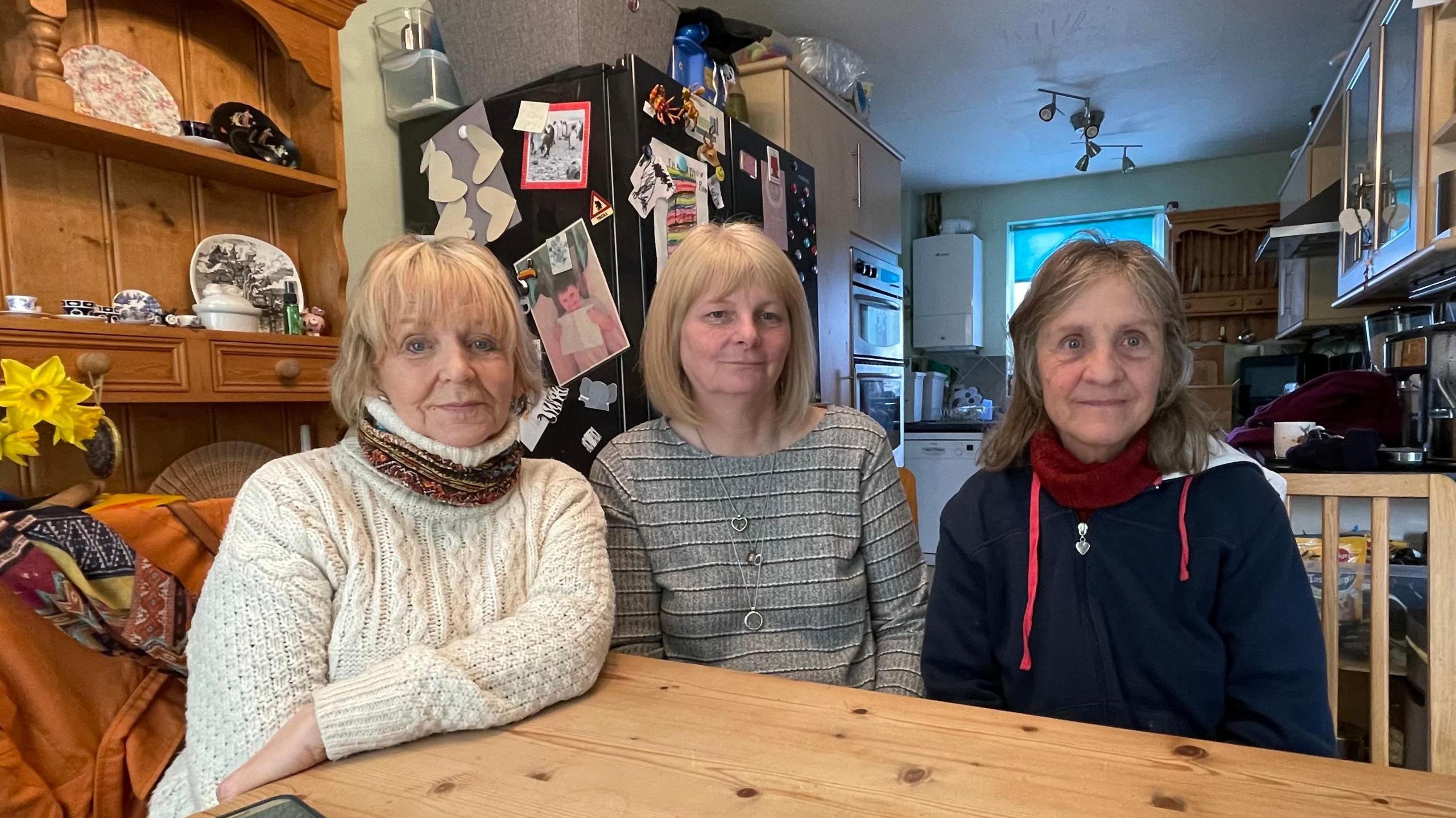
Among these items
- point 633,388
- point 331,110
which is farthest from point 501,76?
point 633,388

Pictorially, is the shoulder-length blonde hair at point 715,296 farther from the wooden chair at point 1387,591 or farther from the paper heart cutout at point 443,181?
the paper heart cutout at point 443,181

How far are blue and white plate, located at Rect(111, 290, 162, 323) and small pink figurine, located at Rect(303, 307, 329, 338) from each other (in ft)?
0.97

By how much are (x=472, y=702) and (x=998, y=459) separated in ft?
2.64

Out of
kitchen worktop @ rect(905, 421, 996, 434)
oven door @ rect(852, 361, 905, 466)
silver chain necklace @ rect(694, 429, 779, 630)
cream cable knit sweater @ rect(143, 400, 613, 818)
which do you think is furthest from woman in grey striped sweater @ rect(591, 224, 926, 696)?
kitchen worktop @ rect(905, 421, 996, 434)

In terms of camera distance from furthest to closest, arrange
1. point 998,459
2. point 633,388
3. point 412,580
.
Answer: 1. point 633,388
2. point 998,459
3. point 412,580

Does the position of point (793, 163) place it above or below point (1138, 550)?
above

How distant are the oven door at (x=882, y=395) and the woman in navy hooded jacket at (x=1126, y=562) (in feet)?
6.53

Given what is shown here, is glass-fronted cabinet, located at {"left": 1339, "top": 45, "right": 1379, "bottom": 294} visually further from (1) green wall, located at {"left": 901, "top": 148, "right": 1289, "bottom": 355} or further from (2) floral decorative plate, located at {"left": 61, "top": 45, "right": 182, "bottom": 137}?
(2) floral decorative plate, located at {"left": 61, "top": 45, "right": 182, "bottom": 137}

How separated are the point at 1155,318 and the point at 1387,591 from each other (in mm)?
472

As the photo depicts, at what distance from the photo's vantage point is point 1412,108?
193cm

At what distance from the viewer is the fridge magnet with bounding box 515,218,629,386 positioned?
1895mm

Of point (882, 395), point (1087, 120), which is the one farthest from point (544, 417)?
point (1087, 120)

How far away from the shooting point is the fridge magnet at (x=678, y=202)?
1.96m

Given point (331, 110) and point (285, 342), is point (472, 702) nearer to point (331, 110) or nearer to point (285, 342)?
point (285, 342)
